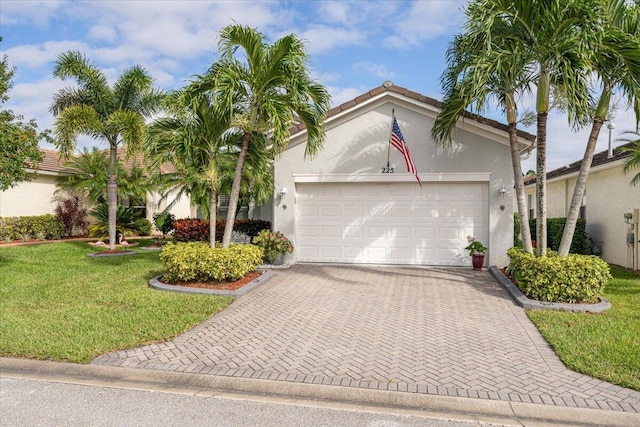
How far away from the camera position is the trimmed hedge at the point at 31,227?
1636 cm

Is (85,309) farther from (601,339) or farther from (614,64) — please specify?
(614,64)

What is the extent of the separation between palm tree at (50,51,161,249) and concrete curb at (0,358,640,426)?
30.0 feet

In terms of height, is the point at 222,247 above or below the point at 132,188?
below

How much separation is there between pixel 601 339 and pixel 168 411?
549 centimetres

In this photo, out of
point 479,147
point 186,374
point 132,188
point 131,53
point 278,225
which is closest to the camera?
point 186,374

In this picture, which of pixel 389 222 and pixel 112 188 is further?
pixel 112 188

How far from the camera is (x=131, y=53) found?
13328 millimetres

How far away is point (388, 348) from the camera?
214 inches

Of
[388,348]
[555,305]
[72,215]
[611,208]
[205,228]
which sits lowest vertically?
[388,348]

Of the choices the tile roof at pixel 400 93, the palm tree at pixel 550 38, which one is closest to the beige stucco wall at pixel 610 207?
the tile roof at pixel 400 93

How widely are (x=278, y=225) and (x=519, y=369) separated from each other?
27.4ft

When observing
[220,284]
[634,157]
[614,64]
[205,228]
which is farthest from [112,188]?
[634,157]

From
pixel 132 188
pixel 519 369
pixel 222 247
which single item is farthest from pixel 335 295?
pixel 132 188

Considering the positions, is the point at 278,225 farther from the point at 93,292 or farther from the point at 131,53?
the point at 131,53
